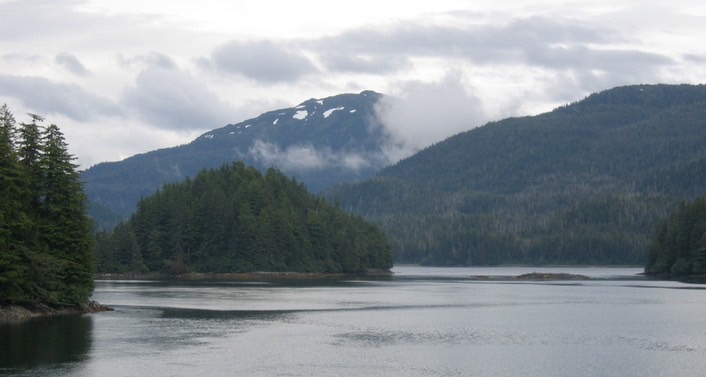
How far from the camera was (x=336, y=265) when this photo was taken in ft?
643

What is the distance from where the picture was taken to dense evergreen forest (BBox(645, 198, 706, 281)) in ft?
523

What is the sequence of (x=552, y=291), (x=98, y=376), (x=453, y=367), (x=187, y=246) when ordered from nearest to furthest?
(x=98, y=376) < (x=453, y=367) < (x=552, y=291) < (x=187, y=246)

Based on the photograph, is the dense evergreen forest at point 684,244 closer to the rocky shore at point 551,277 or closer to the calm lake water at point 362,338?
the rocky shore at point 551,277

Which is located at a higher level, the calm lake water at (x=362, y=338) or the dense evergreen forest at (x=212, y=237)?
the dense evergreen forest at (x=212, y=237)

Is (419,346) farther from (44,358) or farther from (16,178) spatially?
(16,178)

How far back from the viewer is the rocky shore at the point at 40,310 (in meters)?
75.0

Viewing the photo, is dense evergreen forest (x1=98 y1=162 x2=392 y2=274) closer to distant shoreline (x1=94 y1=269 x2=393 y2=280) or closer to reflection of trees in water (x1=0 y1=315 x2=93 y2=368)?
distant shoreline (x1=94 y1=269 x2=393 y2=280)

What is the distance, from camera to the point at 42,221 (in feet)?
273

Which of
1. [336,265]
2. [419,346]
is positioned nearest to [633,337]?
[419,346]

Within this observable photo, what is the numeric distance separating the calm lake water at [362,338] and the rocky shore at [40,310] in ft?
7.19

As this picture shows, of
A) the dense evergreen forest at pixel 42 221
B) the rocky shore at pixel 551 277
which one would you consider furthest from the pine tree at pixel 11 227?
the rocky shore at pixel 551 277

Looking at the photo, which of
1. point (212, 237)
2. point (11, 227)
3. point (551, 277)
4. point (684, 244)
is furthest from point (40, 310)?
point (551, 277)

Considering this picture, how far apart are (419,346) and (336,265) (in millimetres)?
130728

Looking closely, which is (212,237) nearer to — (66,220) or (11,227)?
(66,220)
